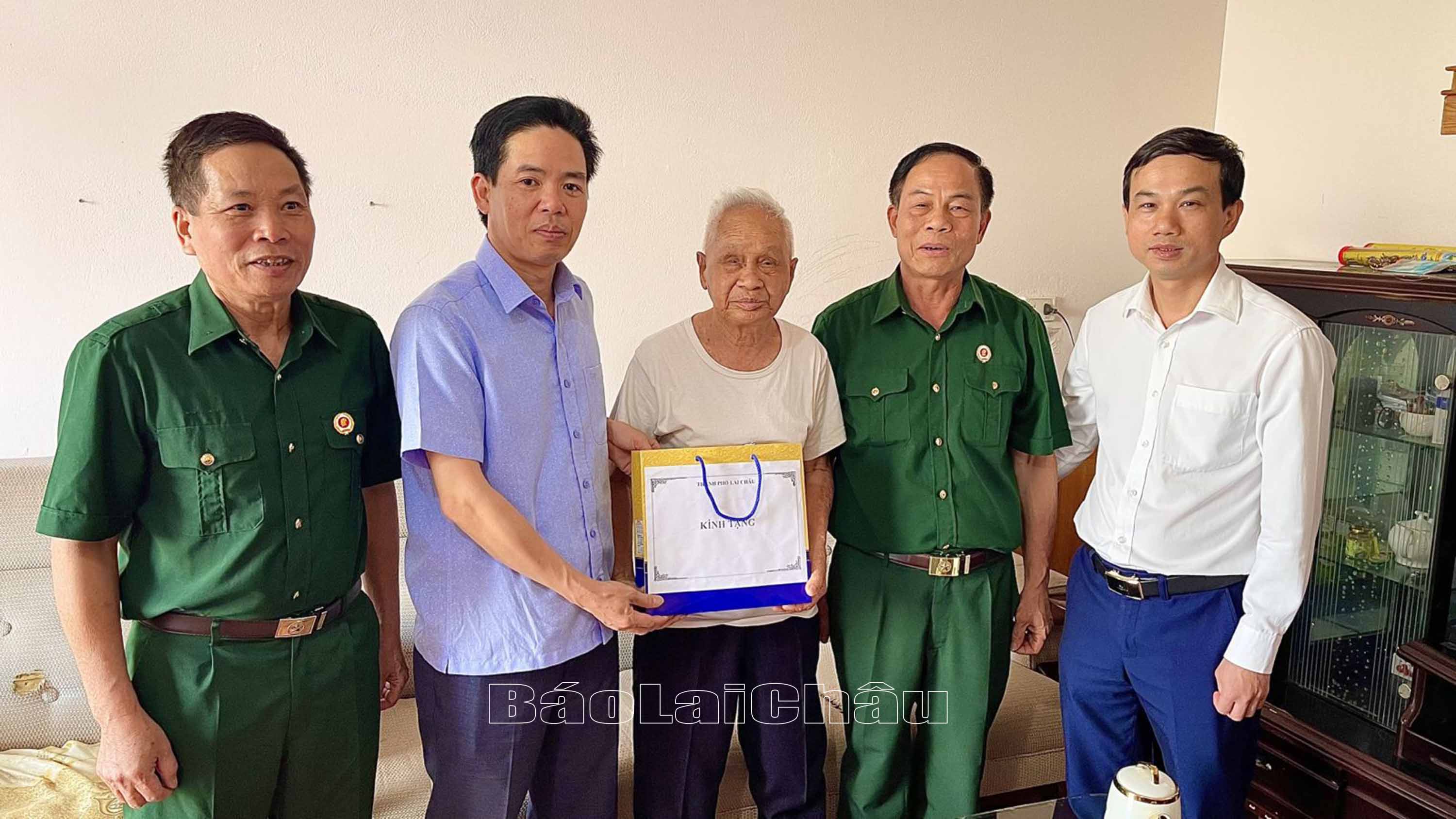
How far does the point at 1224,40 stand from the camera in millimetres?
3402

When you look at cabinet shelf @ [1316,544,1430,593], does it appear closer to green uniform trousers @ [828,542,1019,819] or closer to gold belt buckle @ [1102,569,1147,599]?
gold belt buckle @ [1102,569,1147,599]

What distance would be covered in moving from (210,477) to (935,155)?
1.27m

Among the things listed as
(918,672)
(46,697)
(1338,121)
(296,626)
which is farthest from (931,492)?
(1338,121)

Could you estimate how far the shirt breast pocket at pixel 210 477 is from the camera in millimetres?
1398

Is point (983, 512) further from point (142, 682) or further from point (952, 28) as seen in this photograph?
point (952, 28)

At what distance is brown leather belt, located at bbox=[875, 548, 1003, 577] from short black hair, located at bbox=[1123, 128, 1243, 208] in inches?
28.8

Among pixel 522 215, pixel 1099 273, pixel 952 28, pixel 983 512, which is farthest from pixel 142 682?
pixel 1099 273

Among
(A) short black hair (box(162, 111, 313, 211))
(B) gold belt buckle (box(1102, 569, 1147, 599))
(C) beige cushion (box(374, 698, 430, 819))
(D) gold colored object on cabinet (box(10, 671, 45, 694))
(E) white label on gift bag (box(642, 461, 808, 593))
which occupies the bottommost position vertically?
(C) beige cushion (box(374, 698, 430, 819))

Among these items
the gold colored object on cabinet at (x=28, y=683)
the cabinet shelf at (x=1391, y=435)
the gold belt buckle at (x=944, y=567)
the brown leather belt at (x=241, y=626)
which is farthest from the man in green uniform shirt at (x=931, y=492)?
the gold colored object on cabinet at (x=28, y=683)

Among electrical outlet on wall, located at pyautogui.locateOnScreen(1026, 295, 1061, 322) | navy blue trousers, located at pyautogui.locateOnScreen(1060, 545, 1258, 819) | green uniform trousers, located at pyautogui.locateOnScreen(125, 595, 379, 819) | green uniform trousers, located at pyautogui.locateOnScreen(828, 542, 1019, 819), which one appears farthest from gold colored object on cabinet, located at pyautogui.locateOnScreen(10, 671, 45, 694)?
electrical outlet on wall, located at pyautogui.locateOnScreen(1026, 295, 1061, 322)

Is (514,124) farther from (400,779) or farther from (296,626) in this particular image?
(400,779)

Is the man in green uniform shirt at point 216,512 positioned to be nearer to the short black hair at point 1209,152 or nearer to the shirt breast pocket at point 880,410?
the shirt breast pocket at point 880,410

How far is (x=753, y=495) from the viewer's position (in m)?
1.72

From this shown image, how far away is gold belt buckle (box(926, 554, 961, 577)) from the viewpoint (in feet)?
6.24
